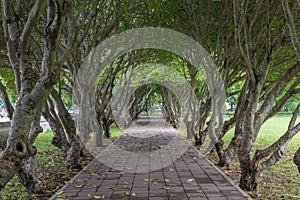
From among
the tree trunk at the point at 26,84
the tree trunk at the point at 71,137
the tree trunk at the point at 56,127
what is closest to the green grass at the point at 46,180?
the tree trunk at the point at 71,137

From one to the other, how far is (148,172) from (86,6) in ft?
13.9

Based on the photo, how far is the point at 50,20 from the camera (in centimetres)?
401

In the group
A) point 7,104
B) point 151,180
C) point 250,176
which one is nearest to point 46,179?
point 151,180

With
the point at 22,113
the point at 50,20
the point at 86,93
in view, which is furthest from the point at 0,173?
the point at 86,93

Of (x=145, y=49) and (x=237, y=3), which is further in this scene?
(x=145, y=49)

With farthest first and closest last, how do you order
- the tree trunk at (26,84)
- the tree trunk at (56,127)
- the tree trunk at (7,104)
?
1. the tree trunk at (56,127)
2. the tree trunk at (7,104)
3. the tree trunk at (26,84)

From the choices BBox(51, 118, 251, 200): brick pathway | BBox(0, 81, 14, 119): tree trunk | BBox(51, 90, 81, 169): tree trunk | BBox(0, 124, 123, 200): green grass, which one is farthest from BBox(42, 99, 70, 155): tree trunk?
BBox(0, 81, 14, 119): tree trunk

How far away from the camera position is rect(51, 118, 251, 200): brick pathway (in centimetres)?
568

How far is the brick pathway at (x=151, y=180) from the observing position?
5.68m

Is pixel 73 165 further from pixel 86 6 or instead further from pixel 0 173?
pixel 0 173

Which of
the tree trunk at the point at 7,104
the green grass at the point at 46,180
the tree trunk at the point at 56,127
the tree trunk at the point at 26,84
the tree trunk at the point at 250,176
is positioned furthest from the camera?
the tree trunk at the point at 56,127

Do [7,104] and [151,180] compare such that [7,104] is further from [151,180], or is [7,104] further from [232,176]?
[232,176]

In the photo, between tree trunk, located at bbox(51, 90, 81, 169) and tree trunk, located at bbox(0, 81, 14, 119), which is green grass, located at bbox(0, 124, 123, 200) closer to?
tree trunk, located at bbox(51, 90, 81, 169)

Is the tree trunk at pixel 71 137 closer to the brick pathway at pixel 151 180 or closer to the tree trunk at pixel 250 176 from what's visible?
the brick pathway at pixel 151 180
